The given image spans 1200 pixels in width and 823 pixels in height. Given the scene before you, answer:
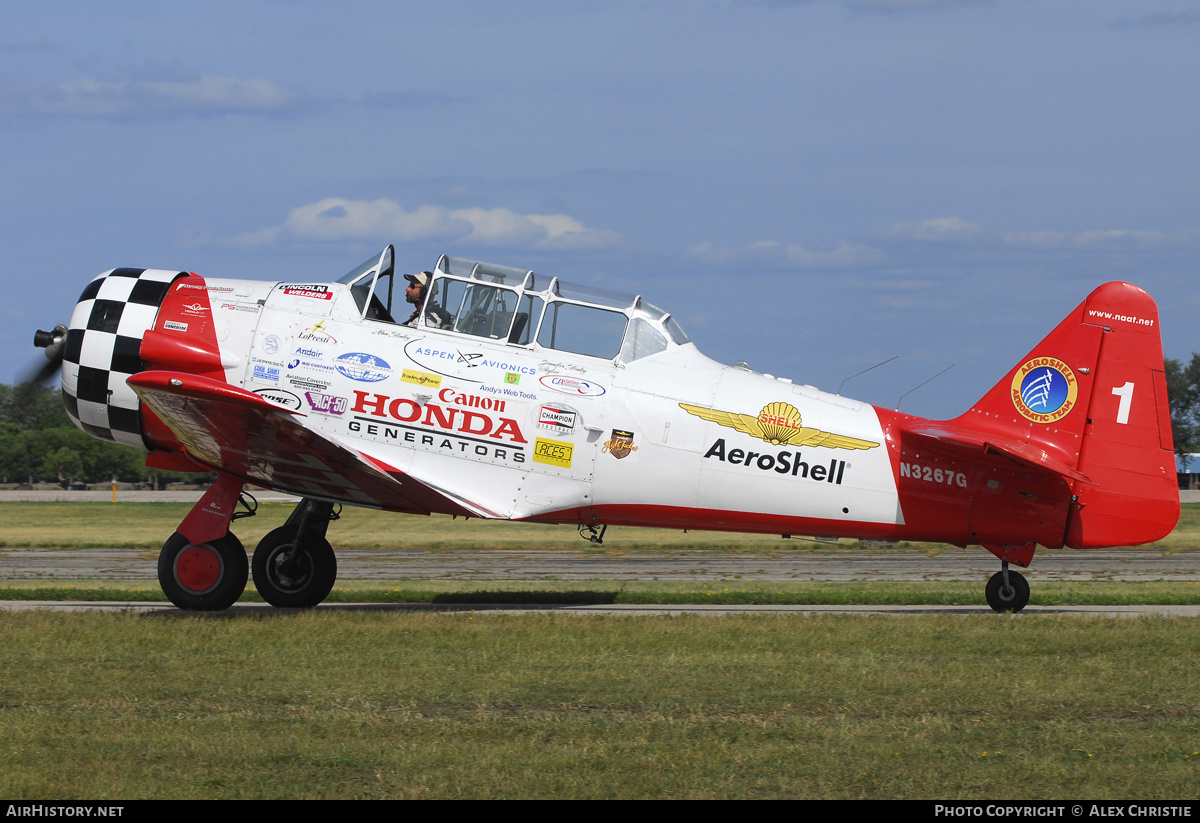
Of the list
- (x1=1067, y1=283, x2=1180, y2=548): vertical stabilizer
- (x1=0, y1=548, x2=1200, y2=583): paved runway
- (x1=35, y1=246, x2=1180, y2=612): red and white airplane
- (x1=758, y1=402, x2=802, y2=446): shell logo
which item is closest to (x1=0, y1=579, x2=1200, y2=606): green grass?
(x1=0, y1=548, x2=1200, y2=583): paved runway

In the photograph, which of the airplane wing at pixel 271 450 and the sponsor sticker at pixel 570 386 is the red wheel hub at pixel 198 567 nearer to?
the airplane wing at pixel 271 450

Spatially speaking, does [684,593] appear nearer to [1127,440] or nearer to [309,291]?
[1127,440]

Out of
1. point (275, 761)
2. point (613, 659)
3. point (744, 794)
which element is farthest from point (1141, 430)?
point (275, 761)

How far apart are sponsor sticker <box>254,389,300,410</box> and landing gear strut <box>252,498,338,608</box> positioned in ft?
4.01

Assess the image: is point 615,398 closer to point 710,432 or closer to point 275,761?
A: point 710,432

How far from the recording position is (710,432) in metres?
10.6

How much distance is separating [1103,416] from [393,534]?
2042cm

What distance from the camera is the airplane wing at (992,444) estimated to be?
33.6 ft

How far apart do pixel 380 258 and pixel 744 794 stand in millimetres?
7437

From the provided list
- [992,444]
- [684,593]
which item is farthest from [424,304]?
[992,444]

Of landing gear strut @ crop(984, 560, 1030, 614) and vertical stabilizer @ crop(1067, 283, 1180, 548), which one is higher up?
vertical stabilizer @ crop(1067, 283, 1180, 548)

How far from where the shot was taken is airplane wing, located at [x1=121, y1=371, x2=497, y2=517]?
9060mm

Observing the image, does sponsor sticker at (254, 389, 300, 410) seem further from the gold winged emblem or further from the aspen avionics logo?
the aspen avionics logo

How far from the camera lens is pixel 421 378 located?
418 inches
